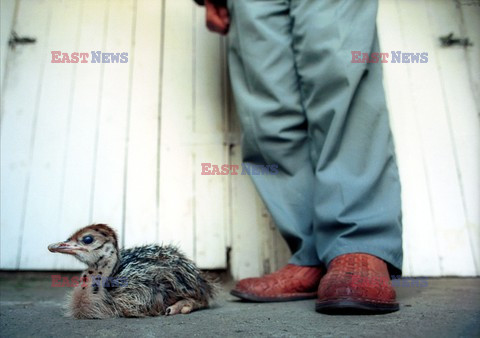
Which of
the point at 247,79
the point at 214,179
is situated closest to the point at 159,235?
the point at 214,179

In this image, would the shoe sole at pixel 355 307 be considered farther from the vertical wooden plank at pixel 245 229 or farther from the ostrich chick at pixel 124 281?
the vertical wooden plank at pixel 245 229

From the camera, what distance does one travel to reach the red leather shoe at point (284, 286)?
1306mm

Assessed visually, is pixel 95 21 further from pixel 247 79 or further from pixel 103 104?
pixel 247 79

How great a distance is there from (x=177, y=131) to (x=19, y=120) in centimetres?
75

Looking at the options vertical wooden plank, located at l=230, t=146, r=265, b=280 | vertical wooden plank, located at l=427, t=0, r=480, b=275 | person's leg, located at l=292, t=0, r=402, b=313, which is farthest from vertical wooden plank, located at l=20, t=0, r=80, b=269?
vertical wooden plank, located at l=427, t=0, r=480, b=275

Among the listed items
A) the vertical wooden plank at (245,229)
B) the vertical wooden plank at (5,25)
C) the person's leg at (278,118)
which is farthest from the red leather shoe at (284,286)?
the vertical wooden plank at (5,25)

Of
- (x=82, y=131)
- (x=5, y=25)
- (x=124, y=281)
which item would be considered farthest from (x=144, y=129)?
(x=124, y=281)

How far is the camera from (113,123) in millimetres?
1960

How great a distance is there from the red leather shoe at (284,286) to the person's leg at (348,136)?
0.46 ft

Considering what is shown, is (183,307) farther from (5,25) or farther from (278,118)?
(5,25)

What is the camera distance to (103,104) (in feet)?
6.49

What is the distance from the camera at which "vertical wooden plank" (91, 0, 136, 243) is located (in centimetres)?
188

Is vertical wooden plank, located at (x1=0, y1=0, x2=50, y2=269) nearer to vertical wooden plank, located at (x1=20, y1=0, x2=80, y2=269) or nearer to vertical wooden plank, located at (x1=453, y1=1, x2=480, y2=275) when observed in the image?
vertical wooden plank, located at (x1=20, y1=0, x2=80, y2=269)

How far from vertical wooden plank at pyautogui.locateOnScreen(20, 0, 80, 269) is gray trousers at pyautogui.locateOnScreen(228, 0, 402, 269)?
0.93 metres
